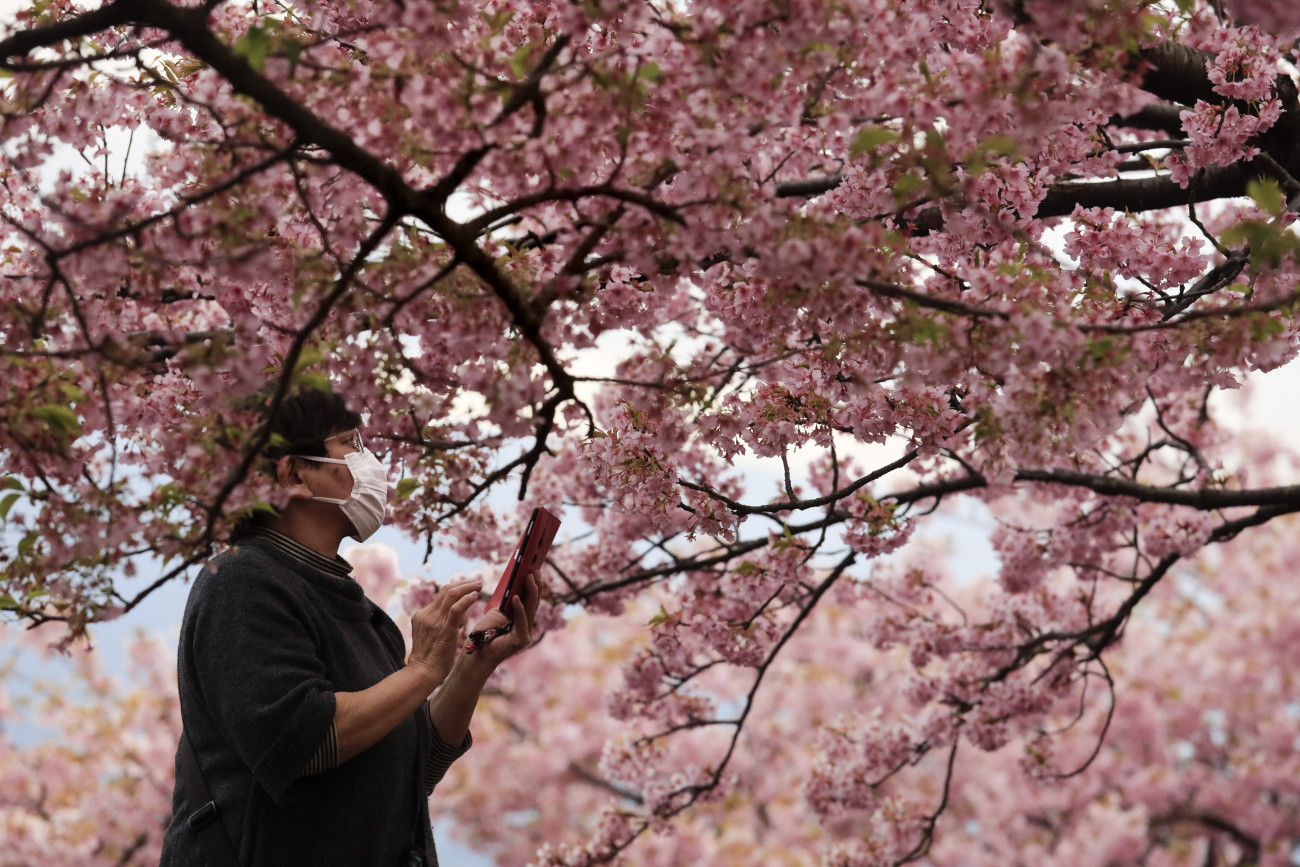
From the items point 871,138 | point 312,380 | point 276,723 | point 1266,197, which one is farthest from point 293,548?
point 1266,197

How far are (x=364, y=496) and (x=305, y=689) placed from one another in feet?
2.27

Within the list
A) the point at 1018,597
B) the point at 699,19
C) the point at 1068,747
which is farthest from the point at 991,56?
the point at 1068,747

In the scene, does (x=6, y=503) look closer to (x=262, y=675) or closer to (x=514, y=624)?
(x=262, y=675)

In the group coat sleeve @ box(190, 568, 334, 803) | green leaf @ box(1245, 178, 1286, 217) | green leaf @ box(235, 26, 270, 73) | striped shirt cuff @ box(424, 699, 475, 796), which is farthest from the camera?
striped shirt cuff @ box(424, 699, 475, 796)

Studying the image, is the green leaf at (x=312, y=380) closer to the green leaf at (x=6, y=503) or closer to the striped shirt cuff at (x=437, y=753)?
the green leaf at (x=6, y=503)

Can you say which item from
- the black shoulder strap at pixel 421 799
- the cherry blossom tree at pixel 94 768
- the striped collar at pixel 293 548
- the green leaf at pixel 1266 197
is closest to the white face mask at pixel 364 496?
the striped collar at pixel 293 548

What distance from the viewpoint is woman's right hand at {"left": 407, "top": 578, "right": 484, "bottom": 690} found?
8.48 ft

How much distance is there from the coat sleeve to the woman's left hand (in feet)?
1.84

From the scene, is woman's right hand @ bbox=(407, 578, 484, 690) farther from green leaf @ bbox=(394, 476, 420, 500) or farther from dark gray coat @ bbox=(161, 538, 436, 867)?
green leaf @ bbox=(394, 476, 420, 500)

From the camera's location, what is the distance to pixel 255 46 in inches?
72.8

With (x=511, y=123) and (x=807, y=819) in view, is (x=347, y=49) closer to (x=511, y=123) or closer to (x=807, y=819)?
(x=511, y=123)

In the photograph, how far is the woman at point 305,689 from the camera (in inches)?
94.2

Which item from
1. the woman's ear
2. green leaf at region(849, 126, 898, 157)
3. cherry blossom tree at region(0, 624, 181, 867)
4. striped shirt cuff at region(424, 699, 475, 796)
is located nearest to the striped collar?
the woman's ear

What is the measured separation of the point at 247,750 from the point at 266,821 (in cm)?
23
